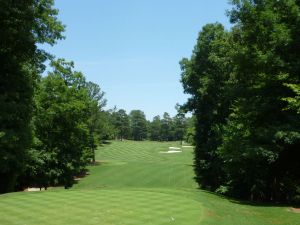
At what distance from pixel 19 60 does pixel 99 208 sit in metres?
11.4

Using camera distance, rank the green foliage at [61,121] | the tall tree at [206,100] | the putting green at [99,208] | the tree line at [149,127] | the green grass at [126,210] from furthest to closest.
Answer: the tree line at [149,127]
the green foliage at [61,121]
the tall tree at [206,100]
the green grass at [126,210]
the putting green at [99,208]

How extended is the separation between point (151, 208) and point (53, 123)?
28.6m

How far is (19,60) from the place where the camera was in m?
22.3

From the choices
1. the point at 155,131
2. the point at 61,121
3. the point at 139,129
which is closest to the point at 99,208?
the point at 61,121

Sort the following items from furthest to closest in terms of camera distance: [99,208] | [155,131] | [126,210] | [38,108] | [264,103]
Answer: [155,131], [38,108], [264,103], [99,208], [126,210]

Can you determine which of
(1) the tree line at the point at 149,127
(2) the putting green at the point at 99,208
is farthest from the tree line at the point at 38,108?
(1) the tree line at the point at 149,127

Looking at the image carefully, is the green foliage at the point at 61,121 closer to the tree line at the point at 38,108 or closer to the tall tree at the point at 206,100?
the tree line at the point at 38,108

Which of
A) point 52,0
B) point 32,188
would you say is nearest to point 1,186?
point 32,188

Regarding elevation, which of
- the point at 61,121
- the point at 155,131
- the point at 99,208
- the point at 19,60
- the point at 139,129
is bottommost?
the point at 99,208

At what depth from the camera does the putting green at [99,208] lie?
13672mm

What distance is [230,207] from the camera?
18.0 meters

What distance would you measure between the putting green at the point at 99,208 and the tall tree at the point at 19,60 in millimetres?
3629

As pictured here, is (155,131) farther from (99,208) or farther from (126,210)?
(126,210)

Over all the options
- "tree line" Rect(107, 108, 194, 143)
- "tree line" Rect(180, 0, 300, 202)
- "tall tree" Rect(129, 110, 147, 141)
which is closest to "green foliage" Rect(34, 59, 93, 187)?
"tree line" Rect(180, 0, 300, 202)
